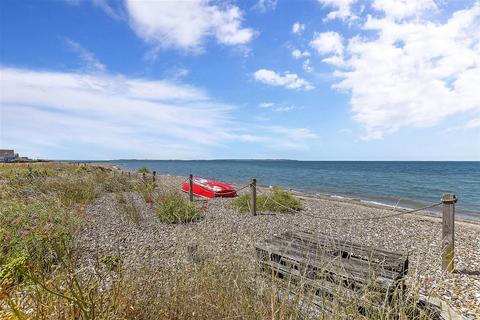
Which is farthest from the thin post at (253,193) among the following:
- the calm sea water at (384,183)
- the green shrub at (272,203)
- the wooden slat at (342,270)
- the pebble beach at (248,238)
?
the calm sea water at (384,183)

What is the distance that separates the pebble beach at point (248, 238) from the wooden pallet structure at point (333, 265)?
0.74 ft

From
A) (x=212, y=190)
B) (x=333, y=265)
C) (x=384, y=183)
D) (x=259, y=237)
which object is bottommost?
(x=384, y=183)

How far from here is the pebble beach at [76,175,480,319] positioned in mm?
3249

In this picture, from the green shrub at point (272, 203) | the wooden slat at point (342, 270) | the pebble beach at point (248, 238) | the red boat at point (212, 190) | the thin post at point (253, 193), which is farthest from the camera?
the red boat at point (212, 190)

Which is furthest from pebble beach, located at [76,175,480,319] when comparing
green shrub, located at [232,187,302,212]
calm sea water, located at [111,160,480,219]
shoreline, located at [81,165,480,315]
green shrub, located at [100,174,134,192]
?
green shrub, located at [100,174,134,192]

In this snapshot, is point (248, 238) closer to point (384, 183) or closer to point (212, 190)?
point (212, 190)

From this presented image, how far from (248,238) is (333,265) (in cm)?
271

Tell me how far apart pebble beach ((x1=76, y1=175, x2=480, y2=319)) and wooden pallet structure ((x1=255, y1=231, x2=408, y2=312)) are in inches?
8.9

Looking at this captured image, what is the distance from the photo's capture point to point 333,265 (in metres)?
3.10

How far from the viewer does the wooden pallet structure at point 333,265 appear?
2576mm

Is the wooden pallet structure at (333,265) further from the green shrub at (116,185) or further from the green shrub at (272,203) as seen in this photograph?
the green shrub at (116,185)

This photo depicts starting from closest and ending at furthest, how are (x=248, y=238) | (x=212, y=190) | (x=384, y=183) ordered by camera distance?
(x=248, y=238) → (x=212, y=190) → (x=384, y=183)

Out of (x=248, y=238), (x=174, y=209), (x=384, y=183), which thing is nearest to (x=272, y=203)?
(x=174, y=209)

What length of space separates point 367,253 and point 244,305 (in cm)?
207
